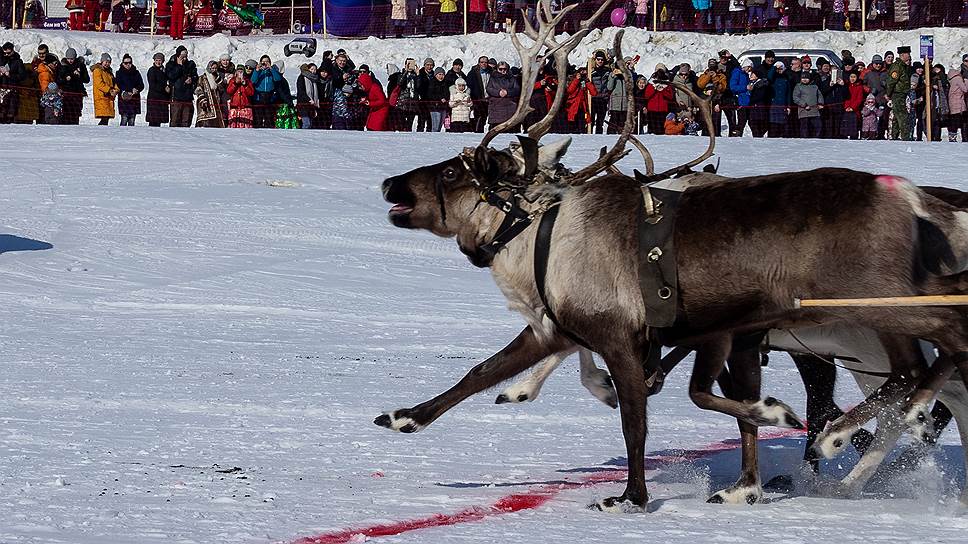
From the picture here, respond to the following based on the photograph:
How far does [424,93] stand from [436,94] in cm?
21

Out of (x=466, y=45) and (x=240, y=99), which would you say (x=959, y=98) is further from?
(x=466, y=45)

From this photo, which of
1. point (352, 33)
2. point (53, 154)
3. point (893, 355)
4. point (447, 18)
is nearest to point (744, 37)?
point (447, 18)

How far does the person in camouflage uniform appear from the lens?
875 inches

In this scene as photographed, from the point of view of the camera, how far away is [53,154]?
64.1 feet

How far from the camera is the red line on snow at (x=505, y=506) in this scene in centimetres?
462

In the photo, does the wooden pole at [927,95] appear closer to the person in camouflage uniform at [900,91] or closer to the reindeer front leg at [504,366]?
the person in camouflage uniform at [900,91]

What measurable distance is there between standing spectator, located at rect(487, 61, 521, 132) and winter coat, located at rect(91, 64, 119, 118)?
6.38 m

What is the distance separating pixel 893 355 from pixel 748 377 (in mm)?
601

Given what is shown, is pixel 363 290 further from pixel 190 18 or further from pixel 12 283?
pixel 190 18

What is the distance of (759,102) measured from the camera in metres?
22.7

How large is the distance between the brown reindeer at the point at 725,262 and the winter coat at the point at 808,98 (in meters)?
17.2

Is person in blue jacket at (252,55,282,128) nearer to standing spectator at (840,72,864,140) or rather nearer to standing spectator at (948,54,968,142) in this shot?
standing spectator at (840,72,864,140)

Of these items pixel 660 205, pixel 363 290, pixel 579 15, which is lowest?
pixel 363 290

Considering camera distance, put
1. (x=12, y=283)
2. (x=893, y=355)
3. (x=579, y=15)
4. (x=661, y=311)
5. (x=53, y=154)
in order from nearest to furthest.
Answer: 1. (x=661, y=311)
2. (x=893, y=355)
3. (x=12, y=283)
4. (x=53, y=154)
5. (x=579, y=15)
